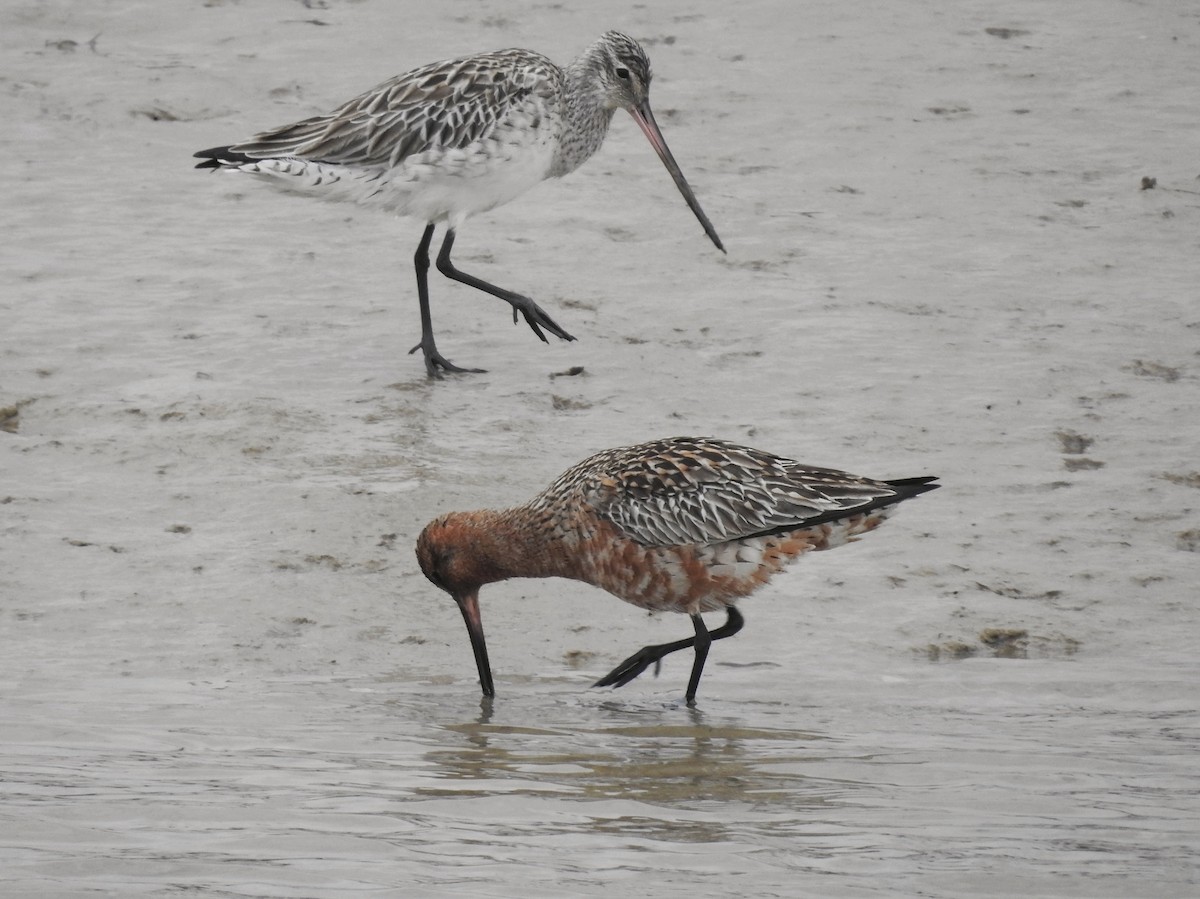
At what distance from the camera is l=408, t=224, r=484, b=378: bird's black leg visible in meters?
8.59

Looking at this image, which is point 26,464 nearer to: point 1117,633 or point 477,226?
point 477,226

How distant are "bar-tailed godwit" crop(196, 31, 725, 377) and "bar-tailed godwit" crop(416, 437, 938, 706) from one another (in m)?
2.33

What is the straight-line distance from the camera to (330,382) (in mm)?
8430

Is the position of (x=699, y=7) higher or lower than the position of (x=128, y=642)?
higher

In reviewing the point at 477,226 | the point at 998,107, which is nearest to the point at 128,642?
the point at 477,226

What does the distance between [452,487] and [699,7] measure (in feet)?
20.6

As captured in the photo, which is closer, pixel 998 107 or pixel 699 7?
pixel 998 107

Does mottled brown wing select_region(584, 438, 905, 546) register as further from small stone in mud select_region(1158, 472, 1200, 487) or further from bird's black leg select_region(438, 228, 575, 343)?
bird's black leg select_region(438, 228, 575, 343)

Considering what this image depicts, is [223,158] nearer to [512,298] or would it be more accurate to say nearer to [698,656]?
[512,298]

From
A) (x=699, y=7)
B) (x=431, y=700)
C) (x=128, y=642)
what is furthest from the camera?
(x=699, y=7)

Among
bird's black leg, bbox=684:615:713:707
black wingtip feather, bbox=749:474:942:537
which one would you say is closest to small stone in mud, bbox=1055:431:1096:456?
black wingtip feather, bbox=749:474:942:537

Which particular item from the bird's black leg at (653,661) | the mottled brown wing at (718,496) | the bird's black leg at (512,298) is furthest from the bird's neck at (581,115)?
the bird's black leg at (653,661)

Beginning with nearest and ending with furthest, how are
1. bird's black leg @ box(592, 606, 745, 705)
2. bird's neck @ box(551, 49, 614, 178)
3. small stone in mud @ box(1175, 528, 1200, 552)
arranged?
bird's black leg @ box(592, 606, 745, 705) → small stone in mud @ box(1175, 528, 1200, 552) → bird's neck @ box(551, 49, 614, 178)

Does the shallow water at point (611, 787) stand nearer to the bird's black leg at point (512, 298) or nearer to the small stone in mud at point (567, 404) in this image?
the small stone in mud at point (567, 404)
